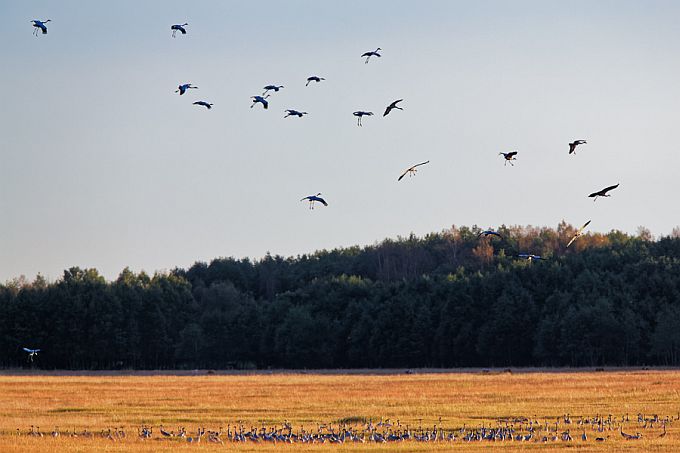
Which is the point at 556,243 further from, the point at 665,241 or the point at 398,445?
the point at 398,445

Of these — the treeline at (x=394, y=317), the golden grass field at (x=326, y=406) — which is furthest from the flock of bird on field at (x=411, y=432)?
the treeline at (x=394, y=317)

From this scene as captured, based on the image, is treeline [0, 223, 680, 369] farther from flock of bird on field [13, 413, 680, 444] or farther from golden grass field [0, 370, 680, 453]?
flock of bird on field [13, 413, 680, 444]

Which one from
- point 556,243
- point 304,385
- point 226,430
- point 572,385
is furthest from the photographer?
point 556,243

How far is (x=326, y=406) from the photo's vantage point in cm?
6000

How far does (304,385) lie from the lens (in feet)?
278

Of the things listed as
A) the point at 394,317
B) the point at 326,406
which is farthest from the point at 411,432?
the point at 394,317

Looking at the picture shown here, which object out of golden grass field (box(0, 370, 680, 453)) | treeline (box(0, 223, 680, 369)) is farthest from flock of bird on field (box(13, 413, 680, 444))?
treeline (box(0, 223, 680, 369))

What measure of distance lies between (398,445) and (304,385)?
4479 cm

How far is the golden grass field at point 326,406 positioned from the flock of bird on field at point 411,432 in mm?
562

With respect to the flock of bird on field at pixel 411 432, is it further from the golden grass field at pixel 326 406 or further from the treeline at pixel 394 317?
the treeline at pixel 394 317

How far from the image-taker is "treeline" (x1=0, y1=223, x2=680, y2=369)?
12094 cm

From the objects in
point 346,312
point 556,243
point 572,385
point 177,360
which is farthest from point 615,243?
point 572,385

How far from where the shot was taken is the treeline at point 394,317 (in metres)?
121

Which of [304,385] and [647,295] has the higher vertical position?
[647,295]
